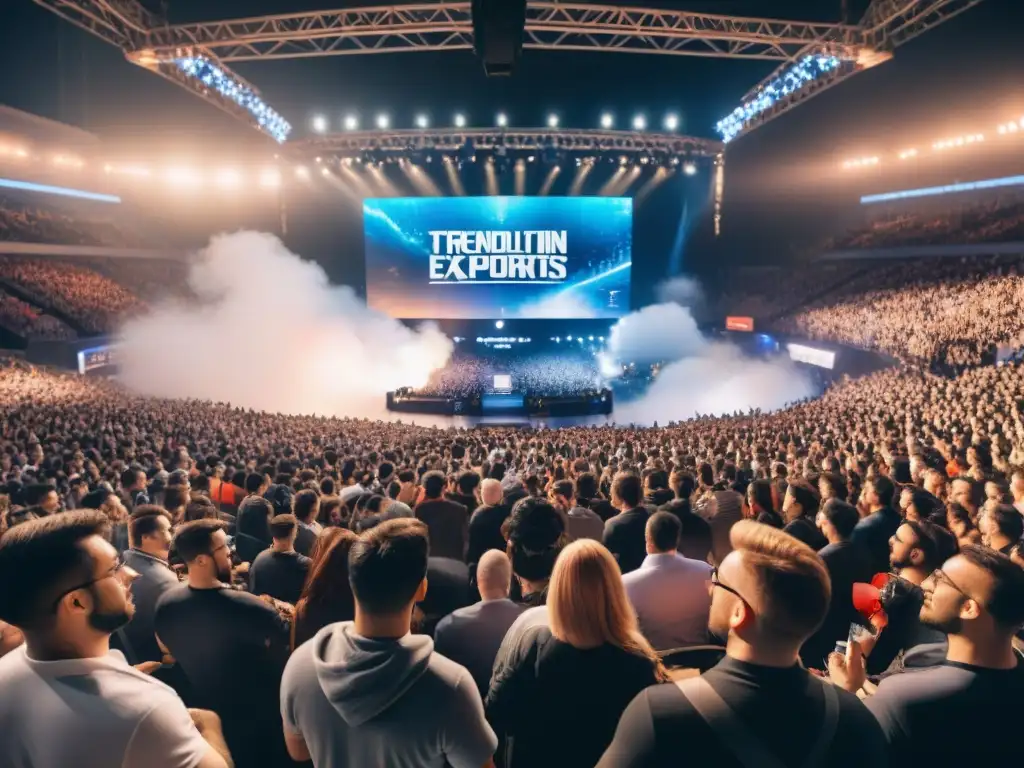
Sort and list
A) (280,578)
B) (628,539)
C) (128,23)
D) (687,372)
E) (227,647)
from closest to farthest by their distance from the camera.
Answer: (227,647)
(280,578)
(628,539)
(128,23)
(687,372)

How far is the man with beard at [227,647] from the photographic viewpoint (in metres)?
2.82

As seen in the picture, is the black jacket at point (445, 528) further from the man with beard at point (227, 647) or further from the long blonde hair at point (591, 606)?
the long blonde hair at point (591, 606)

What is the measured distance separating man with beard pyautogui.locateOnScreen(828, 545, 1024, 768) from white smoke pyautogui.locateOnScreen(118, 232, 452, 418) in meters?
25.1

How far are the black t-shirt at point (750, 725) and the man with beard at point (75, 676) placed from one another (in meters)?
A: 1.03

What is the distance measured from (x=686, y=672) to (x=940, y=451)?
8.75 m

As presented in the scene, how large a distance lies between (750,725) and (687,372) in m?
29.8

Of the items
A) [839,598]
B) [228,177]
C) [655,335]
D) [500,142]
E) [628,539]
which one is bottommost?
[839,598]

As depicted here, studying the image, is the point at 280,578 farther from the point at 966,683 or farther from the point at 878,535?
the point at 878,535

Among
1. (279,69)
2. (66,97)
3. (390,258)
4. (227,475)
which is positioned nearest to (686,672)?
(227,475)

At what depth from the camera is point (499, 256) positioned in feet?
92.3

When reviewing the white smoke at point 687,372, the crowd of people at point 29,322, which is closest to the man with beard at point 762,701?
the white smoke at point 687,372

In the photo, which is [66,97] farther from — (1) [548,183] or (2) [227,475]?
(2) [227,475]

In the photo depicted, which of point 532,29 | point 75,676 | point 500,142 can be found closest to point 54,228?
point 500,142

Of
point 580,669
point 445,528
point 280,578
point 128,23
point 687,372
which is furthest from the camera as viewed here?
point 687,372
